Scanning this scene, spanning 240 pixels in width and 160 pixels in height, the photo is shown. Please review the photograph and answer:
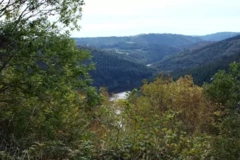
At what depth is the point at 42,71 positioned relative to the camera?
1174 cm

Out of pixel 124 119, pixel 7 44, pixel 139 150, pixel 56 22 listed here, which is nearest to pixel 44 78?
pixel 7 44

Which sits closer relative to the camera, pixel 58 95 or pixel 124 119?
pixel 124 119

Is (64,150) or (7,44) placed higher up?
(7,44)

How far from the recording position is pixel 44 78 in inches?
443

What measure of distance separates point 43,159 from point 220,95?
2656cm

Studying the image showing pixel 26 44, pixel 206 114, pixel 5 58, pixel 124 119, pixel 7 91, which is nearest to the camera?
pixel 124 119

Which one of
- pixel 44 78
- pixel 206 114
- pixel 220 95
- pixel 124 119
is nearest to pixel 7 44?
pixel 44 78

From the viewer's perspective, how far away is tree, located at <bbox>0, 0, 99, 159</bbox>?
10836 millimetres

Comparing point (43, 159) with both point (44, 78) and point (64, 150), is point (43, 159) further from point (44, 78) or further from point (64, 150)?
point (44, 78)

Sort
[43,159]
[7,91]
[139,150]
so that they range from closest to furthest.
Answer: [43,159] → [139,150] → [7,91]

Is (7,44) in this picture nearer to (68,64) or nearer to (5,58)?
(5,58)

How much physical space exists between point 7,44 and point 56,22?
2360mm

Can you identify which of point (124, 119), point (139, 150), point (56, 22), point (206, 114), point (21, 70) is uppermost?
point (56, 22)

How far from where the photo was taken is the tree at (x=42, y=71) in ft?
35.6
